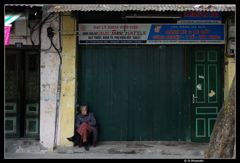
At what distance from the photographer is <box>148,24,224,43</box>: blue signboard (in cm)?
1047

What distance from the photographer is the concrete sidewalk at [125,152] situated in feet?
31.0

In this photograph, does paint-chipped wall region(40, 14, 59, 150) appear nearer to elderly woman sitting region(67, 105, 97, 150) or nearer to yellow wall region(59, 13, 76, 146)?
yellow wall region(59, 13, 76, 146)

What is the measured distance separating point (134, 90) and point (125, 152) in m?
1.66

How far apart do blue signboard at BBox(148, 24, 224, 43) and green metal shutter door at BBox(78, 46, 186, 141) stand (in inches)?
10.1

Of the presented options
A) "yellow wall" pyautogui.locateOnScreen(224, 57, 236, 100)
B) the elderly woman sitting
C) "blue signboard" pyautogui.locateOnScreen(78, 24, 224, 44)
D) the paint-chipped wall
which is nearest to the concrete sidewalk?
the elderly woman sitting

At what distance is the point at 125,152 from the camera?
971 centimetres

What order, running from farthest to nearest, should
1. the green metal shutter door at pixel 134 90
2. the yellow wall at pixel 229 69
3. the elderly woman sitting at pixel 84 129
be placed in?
the green metal shutter door at pixel 134 90
the yellow wall at pixel 229 69
the elderly woman sitting at pixel 84 129

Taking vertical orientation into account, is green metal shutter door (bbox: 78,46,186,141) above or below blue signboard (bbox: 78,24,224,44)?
below

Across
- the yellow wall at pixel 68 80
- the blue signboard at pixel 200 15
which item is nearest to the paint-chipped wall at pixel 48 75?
the yellow wall at pixel 68 80

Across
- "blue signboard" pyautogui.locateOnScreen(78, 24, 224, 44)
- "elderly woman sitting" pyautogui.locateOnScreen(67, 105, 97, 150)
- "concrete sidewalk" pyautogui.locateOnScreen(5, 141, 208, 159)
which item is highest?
"blue signboard" pyautogui.locateOnScreen(78, 24, 224, 44)

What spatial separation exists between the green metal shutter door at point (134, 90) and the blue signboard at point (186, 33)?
0.26m

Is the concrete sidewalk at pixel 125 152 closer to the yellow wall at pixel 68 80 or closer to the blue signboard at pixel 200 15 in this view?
the yellow wall at pixel 68 80

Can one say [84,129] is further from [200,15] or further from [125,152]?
[200,15]

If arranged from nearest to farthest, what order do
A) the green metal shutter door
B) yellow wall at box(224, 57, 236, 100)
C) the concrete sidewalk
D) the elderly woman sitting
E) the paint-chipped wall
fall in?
the concrete sidewalk → the elderly woman sitting → the paint-chipped wall → yellow wall at box(224, 57, 236, 100) → the green metal shutter door
